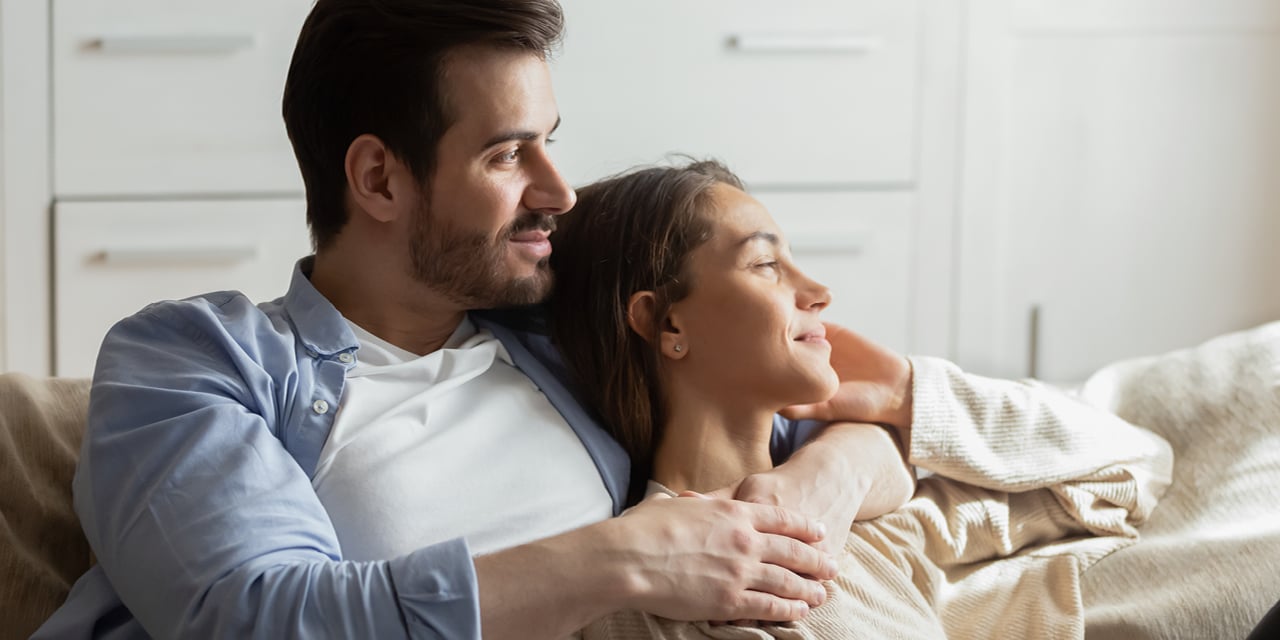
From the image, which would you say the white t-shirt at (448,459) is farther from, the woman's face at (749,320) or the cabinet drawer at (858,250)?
the cabinet drawer at (858,250)

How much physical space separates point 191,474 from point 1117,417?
104 cm

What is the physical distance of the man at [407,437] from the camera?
1058mm

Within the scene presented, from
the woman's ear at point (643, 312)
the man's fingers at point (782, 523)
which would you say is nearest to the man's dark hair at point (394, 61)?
the woman's ear at point (643, 312)

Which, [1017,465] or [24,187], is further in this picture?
[24,187]

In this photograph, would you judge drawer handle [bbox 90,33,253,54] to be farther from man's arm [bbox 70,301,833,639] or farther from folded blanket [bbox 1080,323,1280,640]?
folded blanket [bbox 1080,323,1280,640]

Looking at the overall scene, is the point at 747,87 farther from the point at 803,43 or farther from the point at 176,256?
the point at 176,256

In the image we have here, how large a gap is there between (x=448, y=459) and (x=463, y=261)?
21 cm

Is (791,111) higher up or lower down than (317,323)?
higher up

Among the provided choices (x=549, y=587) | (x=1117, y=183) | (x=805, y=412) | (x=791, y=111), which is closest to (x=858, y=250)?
(x=791, y=111)

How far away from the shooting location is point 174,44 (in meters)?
2.46

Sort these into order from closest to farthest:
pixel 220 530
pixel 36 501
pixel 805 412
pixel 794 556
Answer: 1. pixel 220 530
2. pixel 794 556
3. pixel 36 501
4. pixel 805 412

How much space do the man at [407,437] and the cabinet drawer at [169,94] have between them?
3.93 feet

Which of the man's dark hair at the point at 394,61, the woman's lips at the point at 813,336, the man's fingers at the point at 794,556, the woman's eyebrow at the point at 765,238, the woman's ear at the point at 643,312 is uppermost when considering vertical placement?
the man's dark hair at the point at 394,61

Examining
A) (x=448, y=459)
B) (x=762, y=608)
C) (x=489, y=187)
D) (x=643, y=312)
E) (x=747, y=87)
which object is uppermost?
(x=747, y=87)
